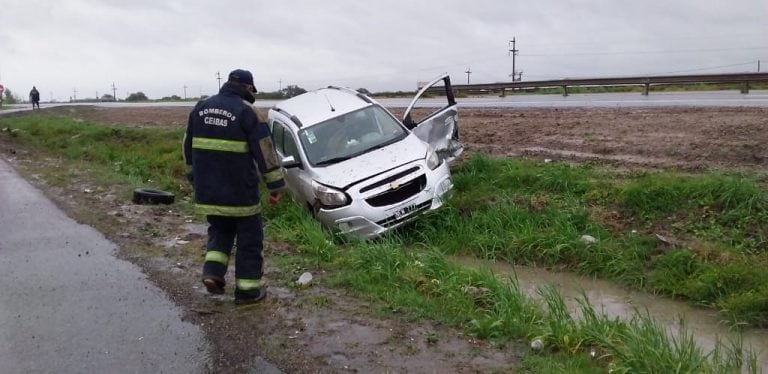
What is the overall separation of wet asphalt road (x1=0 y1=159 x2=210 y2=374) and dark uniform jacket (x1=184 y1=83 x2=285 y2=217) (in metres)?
0.94

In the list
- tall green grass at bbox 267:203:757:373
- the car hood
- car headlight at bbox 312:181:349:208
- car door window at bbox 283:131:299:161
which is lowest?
tall green grass at bbox 267:203:757:373

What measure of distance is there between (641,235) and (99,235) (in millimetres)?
5991

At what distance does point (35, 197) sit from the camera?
10055mm

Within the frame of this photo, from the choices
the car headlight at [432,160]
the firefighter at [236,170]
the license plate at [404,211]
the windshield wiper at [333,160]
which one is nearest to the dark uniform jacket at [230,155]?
the firefighter at [236,170]

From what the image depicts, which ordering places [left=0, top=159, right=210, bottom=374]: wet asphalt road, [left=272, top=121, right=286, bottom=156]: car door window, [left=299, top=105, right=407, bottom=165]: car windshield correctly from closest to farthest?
1. [left=0, top=159, right=210, bottom=374]: wet asphalt road
2. [left=299, top=105, right=407, bottom=165]: car windshield
3. [left=272, top=121, right=286, bottom=156]: car door window

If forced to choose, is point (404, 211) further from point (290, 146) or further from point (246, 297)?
point (246, 297)

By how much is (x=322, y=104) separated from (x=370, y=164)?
1.73m

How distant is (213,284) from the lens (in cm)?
511

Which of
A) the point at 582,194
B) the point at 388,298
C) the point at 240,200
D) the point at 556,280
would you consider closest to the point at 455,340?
the point at 388,298

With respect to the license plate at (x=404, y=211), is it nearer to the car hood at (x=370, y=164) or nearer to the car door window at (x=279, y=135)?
the car hood at (x=370, y=164)

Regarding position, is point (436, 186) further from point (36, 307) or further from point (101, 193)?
point (101, 193)

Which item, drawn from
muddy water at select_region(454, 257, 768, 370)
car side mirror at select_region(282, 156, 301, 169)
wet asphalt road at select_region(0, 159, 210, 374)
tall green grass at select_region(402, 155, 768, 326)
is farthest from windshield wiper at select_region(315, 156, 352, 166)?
wet asphalt road at select_region(0, 159, 210, 374)

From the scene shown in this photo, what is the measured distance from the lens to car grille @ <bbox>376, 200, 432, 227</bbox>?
297 inches

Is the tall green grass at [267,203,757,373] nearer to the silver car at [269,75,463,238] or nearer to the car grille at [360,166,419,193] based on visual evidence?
the silver car at [269,75,463,238]
